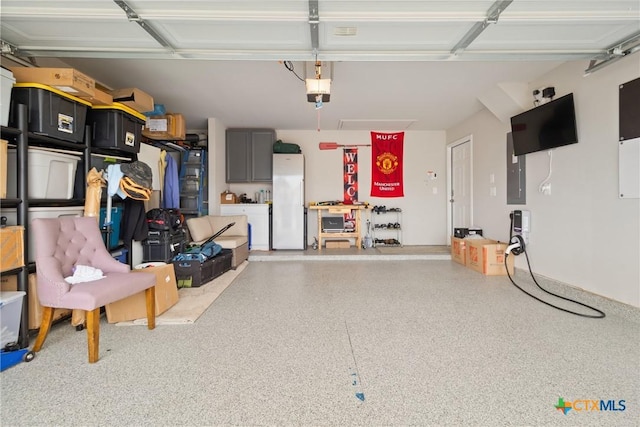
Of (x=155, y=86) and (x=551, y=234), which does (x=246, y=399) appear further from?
(x=155, y=86)

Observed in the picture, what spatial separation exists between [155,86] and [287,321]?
3348mm

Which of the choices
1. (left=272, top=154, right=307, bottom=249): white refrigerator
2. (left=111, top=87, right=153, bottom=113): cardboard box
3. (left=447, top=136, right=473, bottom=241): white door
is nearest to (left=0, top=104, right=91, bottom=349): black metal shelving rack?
(left=111, top=87, right=153, bottom=113): cardboard box

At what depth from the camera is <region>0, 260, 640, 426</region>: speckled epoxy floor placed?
1326 mm

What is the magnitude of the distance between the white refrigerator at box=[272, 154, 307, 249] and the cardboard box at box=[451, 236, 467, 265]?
263cm

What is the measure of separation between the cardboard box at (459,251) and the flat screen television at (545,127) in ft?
4.96

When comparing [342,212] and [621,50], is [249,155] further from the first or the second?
[621,50]

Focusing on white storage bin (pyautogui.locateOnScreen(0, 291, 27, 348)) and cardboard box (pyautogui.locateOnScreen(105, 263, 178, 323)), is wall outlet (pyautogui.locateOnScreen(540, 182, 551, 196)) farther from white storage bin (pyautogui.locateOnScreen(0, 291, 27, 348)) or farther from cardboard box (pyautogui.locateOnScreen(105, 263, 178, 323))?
white storage bin (pyautogui.locateOnScreen(0, 291, 27, 348))

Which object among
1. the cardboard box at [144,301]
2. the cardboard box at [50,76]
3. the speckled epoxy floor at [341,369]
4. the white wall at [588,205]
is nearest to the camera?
the speckled epoxy floor at [341,369]

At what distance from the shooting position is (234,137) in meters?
5.60

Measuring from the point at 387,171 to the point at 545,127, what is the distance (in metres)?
3.03

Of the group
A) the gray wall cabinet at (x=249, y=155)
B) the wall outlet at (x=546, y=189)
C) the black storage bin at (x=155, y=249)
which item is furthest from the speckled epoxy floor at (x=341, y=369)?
the gray wall cabinet at (x=249, y=155)

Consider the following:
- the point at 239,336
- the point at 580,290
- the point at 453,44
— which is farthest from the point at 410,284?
the point at 453,44

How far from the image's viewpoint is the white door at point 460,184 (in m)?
5.11

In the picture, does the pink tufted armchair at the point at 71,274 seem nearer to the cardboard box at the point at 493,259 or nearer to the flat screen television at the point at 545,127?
the cardboard box at the point at 493,259
